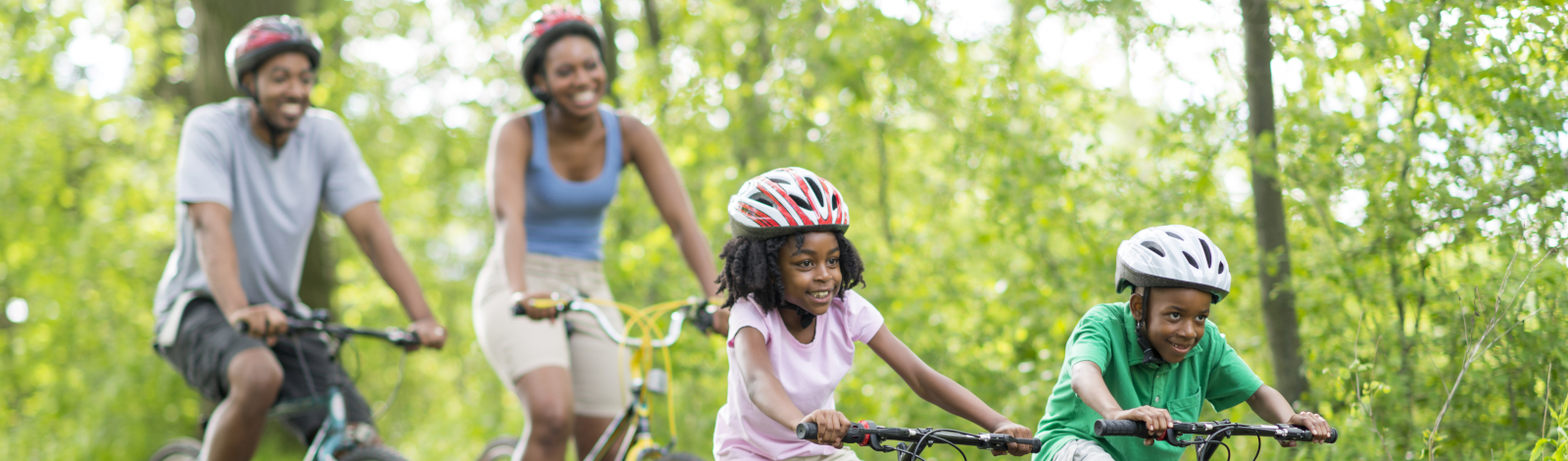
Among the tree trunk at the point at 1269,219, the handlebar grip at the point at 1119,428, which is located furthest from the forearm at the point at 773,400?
the tree trunk at the point at 1269,219

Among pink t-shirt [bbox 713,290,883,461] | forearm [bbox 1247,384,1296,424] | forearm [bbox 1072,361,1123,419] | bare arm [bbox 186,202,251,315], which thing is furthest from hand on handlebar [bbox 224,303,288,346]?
forearm [bbox 1247,384,1296,424]

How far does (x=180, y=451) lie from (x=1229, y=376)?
4.77 meters

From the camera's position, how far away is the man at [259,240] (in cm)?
418

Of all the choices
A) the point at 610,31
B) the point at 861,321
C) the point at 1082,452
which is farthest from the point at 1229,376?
the point at 610,31

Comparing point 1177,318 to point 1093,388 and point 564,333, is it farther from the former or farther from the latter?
point 564,333

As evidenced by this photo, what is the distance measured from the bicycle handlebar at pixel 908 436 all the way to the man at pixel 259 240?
7.64 feet

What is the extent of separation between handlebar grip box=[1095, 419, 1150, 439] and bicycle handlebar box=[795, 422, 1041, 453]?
0.15 metres

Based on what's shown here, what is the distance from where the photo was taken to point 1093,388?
295cm

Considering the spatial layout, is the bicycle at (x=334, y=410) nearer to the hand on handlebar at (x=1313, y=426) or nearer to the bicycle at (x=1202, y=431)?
the bicycle at (x=1202, y=431)

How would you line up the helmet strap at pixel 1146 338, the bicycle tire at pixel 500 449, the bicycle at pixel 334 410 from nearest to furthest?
the helmet strap at pixel 1146 338 → the bicycle at pixel 334 410 → the bicycle tire at pixel 500 449

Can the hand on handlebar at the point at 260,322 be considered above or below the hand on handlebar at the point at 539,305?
below

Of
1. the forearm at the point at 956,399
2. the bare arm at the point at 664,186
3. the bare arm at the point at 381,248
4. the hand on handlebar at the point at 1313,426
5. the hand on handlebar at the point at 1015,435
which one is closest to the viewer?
the hand on handlebar at the point at 1015,435

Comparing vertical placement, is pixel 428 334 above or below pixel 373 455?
above

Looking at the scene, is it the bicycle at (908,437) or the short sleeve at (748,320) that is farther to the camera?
the short sleeve at (748,320)
